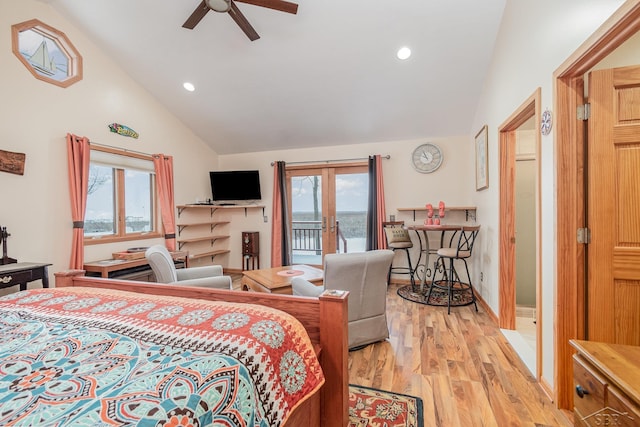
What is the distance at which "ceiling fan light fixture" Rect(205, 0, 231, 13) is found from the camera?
2.28 metres

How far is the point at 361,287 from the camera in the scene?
244 centimetres

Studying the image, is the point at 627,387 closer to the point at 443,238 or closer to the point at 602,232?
the point at 602,232

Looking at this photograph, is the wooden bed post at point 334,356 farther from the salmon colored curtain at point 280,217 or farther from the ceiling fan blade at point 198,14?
the salmon colored curtain at point 280,217

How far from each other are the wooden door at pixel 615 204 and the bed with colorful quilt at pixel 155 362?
1.46 metres

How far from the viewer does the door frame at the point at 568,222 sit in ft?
5.46

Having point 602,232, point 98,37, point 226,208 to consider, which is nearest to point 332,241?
point 226,208

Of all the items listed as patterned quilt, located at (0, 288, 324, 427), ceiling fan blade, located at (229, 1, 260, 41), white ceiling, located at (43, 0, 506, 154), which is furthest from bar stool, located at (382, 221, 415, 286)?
patterned quilt, located at (0, 288, 324, 427)

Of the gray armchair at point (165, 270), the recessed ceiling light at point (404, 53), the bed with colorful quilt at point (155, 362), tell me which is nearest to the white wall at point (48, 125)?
the gray armchair at point (165, 270)

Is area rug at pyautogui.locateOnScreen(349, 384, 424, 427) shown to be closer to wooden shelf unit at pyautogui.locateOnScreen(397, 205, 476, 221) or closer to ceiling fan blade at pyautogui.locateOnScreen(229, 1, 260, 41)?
wooden shelf unit at pyautogui.locateOnScreen(397, 205, 476, 221)

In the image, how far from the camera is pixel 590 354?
1183 mm

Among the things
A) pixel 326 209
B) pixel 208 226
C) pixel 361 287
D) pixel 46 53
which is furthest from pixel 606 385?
pixel 208 226

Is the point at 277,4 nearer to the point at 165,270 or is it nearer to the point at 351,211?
the point at 165,270

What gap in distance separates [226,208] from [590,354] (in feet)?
17.4

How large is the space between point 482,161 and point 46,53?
509 cm
